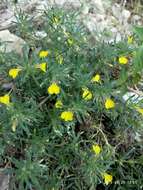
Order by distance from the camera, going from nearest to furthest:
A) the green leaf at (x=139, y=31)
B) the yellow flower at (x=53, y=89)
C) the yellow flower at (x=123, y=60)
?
the green leaf at (x=139, y=31), the yellow flower at (x=53, y=89), the yellow flower at (x=123, y=60)

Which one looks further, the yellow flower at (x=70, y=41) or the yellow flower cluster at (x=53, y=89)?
the yellow flower at (x=70, y=41)

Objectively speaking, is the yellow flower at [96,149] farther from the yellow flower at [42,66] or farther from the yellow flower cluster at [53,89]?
the yellow flower at [42,66]

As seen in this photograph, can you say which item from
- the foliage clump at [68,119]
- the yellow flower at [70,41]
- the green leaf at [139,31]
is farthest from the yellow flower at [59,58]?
the green leaf at [139,31]

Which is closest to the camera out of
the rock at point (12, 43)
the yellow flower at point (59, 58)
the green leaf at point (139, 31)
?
the green leaf at point (139, 31)

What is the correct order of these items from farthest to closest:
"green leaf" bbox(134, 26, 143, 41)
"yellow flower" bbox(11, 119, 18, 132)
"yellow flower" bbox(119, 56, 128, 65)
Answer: "yellow flower" bbox(119, 56, 128, 65) < "yellow flower" bbox(11, 119, 18, 132) < "green leaf" bbox(134, 26, 143, 41)

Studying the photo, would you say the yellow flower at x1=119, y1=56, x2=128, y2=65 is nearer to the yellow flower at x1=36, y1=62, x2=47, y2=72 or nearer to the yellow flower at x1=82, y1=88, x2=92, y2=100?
the yellow flower at x1=82, y1=88, x2=92, y2=100

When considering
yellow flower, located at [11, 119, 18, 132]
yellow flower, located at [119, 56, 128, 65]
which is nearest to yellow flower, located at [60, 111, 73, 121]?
yellow flower, located at [11, 119, 18, 132]

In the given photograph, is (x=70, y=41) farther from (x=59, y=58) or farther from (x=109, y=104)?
(x=109, y=104)

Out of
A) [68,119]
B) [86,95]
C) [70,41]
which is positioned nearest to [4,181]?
[68,119]

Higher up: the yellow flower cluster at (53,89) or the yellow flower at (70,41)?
the yellow flower at (70,41)

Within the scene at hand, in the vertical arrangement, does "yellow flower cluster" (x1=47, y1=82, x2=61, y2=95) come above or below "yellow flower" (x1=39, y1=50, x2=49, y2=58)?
below

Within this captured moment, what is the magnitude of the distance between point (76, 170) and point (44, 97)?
38 cm

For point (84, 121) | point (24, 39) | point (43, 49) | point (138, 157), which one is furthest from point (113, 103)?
point (24, 39)

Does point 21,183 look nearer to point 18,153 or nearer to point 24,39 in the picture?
point 18,153
